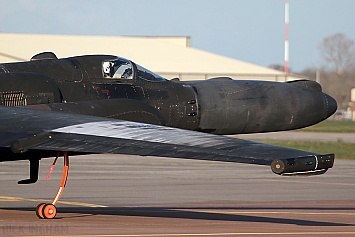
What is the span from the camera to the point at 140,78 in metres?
15.9

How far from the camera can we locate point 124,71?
15.7 meters

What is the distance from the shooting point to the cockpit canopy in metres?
15.6

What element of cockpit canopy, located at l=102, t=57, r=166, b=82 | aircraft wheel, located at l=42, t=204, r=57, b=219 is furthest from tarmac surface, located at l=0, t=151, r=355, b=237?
cockpit canopy, located at l=102, t=57, r=166, b=82

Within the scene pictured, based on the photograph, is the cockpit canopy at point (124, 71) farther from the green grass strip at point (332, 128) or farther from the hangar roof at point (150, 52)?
the hangar roof at point (150, 52)

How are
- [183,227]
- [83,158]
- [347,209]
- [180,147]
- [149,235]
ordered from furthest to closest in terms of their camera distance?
[83,158] < [347,209] < [183,227] < [149,235] < [180,147]

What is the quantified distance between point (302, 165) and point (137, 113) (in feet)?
17.2

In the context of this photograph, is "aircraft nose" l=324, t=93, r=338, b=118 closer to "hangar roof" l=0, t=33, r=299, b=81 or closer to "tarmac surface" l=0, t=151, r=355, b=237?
"tarmac surface" l=0, t=151, r=355, b=237

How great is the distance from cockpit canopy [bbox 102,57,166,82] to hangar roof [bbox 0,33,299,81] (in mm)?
57037

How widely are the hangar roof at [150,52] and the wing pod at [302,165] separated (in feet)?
209

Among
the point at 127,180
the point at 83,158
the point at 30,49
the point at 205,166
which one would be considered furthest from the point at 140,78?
the point at 30,49

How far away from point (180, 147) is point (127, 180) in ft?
46.2

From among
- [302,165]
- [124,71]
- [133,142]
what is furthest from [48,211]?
[302,165]

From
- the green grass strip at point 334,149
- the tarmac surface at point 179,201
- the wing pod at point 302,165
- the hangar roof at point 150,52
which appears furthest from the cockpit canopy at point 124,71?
the hangar roof at point 150,52

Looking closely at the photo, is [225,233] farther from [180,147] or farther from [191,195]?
[191,195]
